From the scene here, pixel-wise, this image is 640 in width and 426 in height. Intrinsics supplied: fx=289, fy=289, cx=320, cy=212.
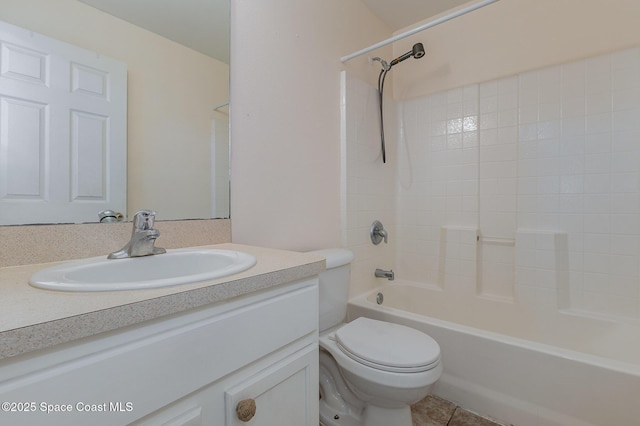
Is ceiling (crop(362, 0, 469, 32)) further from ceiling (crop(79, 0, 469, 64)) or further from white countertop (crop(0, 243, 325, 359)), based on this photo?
white countertop (crop(0, 243, 325, 359))

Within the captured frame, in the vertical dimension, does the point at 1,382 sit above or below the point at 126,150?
below

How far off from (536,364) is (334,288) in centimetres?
89

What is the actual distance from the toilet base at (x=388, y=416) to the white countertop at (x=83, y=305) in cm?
82

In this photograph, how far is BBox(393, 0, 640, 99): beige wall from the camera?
152cm

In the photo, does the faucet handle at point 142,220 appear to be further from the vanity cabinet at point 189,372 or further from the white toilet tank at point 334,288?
the white toilet tank at point 334,288

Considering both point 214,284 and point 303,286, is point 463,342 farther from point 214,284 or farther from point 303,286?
point 214,284

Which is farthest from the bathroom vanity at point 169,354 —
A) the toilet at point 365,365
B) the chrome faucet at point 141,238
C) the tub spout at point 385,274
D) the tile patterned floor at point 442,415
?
the tub spout at point 385,274

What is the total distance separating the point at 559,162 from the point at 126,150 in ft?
6.99

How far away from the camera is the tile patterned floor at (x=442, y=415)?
1328 mm

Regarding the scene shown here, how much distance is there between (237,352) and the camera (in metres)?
0.65

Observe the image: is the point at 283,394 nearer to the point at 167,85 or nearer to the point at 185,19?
the point at 167,85

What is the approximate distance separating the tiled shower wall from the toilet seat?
0.61 m

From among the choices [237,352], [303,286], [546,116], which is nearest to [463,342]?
[303,286]

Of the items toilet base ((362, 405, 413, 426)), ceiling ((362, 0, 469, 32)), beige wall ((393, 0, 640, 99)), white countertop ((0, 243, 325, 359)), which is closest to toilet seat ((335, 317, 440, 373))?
toilet base ((362, 405, 413, 426))
